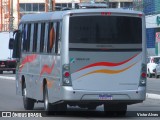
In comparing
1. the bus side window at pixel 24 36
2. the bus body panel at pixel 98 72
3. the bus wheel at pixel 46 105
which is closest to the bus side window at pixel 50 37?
the bus body panel at pixel 98 72

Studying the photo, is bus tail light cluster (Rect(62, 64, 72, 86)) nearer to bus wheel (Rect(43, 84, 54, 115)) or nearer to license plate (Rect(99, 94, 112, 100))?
license plate (Rect(99, 94, 112, 100))

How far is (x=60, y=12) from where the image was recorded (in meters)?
18.8

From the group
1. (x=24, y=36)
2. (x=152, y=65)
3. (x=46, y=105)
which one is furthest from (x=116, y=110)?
(x=152, y=65)

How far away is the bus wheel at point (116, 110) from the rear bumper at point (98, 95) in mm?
991

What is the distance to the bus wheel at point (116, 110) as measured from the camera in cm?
1938

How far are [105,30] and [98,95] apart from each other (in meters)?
1.70

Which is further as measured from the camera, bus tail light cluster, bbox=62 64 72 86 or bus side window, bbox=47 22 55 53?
bus side window, bbox=47 22 55 53

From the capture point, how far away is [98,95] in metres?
18.0

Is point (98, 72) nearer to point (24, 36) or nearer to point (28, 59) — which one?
point (28, 59)

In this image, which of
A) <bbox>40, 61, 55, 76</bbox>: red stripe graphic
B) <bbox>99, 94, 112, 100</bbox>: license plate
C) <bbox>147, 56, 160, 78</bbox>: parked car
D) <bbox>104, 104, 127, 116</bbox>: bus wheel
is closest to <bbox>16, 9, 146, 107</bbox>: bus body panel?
<bbox>99, 94, 112, 100</bbox>: license plate

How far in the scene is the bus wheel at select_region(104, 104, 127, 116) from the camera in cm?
1938

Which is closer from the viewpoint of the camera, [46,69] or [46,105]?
[46,105]

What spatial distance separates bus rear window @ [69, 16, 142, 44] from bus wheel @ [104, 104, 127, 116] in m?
1.93

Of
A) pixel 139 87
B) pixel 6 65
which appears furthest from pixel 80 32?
pixel 6 65
